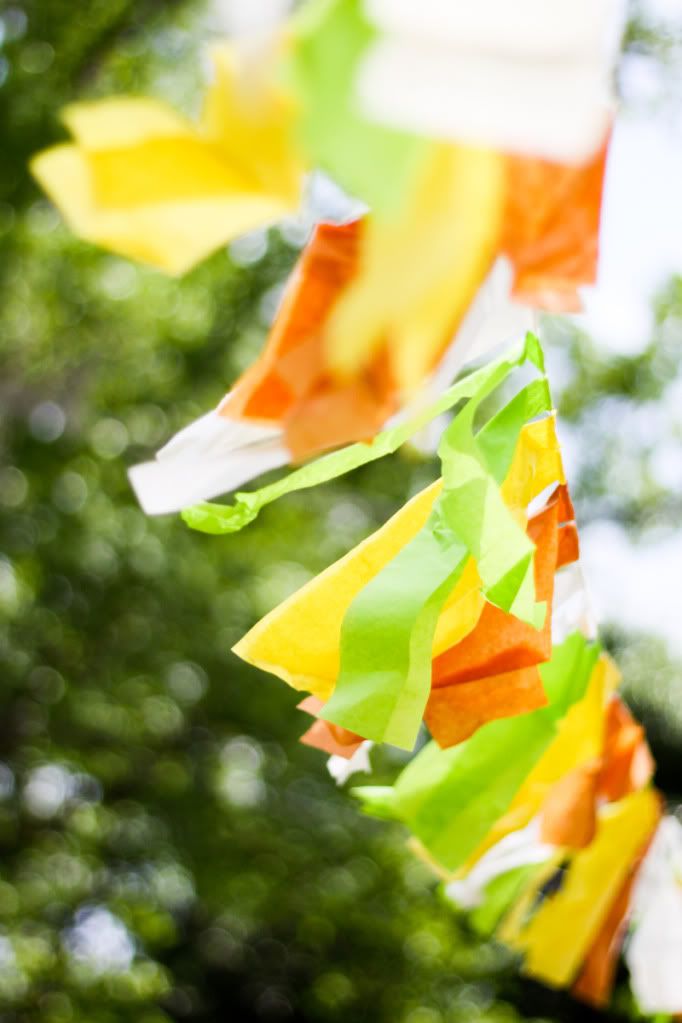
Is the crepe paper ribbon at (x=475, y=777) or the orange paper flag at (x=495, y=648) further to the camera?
the crepe paper ribbon at (x=475, y=777)

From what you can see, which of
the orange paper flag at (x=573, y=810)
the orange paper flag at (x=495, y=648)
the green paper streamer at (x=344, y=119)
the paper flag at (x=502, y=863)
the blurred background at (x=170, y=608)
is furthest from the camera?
the blurred background at (x=170, y=608)

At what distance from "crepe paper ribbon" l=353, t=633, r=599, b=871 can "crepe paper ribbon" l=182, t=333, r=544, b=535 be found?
42 centimetres

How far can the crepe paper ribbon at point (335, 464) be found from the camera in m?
0.89

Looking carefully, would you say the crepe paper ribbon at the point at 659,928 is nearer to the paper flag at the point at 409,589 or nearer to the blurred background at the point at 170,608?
the paper flag at the point at 409,589

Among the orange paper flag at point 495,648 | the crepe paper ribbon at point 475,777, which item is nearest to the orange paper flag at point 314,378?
the orange paper flag at point 495,648

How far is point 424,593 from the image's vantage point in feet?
2.93

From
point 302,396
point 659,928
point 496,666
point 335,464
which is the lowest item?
point 659,928

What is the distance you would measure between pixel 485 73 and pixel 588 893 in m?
1.32

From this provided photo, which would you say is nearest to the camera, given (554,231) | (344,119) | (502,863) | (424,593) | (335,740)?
(344,119)

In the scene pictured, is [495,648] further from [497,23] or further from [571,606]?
[497,23]

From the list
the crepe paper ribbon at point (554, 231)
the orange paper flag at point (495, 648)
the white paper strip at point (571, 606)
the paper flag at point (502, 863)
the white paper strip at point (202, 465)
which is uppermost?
the crepe paper ribbon at point (554, 231)

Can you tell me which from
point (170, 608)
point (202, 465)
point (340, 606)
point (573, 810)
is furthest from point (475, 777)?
point (170, 608)

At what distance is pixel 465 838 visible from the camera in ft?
4.16

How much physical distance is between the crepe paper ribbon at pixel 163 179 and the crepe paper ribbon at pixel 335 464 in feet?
1.07
